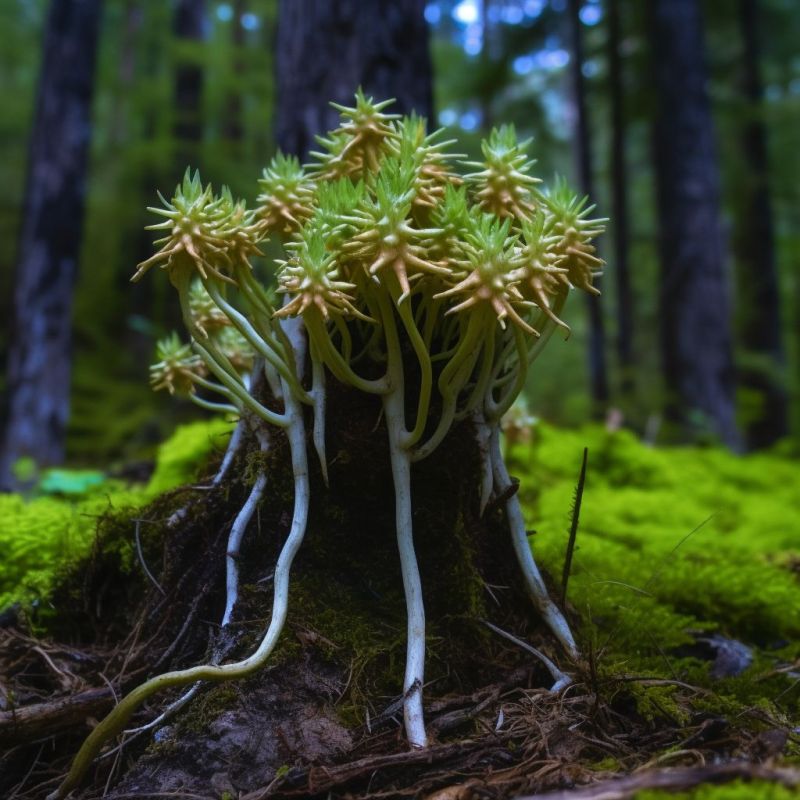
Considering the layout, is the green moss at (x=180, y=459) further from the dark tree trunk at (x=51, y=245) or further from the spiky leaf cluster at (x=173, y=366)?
the dark tree trunk at (x=51, y=245)

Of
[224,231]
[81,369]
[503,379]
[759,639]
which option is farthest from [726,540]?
[81,369]

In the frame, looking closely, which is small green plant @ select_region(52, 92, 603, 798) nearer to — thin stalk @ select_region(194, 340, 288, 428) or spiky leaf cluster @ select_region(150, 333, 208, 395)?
thin stalk @ select_region(194, 340, 288, 428)

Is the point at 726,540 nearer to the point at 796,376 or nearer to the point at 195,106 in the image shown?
the point at 195,106

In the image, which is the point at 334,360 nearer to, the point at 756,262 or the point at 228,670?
the point at 228,670

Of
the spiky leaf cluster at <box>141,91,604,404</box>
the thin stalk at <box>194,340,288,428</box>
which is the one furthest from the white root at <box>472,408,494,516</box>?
the thin stalk at <box>194,340,288,428</box>

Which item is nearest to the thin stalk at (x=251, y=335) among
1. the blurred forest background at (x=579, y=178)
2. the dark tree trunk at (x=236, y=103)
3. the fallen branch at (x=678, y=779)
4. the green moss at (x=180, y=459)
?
the fallen branch at (x=678, y=779)

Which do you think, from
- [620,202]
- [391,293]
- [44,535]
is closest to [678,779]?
[391,293]
